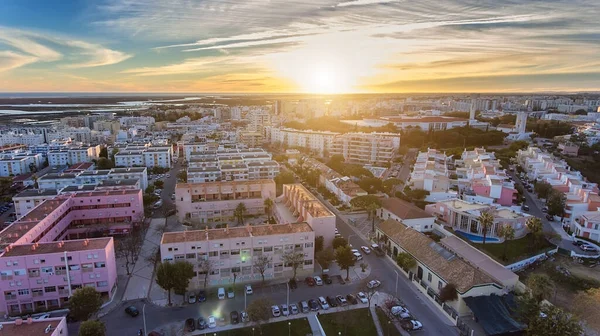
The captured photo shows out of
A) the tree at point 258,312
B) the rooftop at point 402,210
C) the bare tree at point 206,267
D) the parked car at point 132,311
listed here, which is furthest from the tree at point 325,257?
A: the parked car at point 132,311

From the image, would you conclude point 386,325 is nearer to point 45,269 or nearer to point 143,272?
point 143,272

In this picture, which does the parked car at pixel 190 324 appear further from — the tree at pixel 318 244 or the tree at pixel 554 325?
the tree at pixel 554 325

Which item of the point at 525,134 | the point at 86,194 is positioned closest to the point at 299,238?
the point at 86,194

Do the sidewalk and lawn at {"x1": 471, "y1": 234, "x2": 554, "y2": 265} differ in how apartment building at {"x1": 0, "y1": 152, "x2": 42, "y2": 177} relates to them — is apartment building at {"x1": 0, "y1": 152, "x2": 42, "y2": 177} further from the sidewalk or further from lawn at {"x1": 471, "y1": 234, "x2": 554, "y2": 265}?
lawn at {"x1": 471, "y1": 234, "x2": 554, "y2": 265}

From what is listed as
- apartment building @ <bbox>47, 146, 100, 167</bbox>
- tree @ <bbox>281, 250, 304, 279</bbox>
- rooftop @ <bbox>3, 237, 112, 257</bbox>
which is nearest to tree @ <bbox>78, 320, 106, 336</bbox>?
rooftop @ <bbox>3, 237, 112, 257</bbox>

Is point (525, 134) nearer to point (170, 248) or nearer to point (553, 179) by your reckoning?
point (553, 179)

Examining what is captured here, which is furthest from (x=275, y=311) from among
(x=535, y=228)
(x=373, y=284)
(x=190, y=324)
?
(x=535, y=228)

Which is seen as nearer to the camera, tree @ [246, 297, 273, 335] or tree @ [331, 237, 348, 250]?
tree @ [246, 297, 273, 335]
